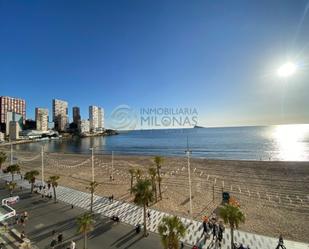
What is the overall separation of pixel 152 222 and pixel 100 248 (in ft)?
21.3

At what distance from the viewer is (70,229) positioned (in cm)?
2181

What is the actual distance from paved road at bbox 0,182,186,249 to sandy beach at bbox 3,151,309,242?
692cm

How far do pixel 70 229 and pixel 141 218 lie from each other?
729 centimetres

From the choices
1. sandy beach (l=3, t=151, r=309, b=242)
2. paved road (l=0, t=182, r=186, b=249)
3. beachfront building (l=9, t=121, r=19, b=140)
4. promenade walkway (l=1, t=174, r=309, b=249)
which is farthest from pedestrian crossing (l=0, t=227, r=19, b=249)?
beachfront building (l=9, t=121, r=19, b=140)

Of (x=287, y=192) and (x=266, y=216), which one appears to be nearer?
(x=266, y=216)

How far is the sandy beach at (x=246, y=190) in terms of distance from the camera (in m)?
23.6

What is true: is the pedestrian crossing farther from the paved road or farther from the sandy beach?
the sandy beach

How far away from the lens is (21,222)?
2327cm

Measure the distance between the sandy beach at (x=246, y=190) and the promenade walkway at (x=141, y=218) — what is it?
1.67m

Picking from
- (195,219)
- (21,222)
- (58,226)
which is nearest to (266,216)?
(195,219)

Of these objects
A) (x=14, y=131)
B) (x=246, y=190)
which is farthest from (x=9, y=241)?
(x=14, y=131)

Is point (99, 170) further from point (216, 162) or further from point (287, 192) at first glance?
point (287, 192)

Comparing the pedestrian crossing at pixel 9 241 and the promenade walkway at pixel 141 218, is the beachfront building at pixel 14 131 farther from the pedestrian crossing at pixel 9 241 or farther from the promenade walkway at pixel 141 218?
the pedestrian crossing at pixel 9 241

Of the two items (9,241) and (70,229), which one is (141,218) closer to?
(70,229)
